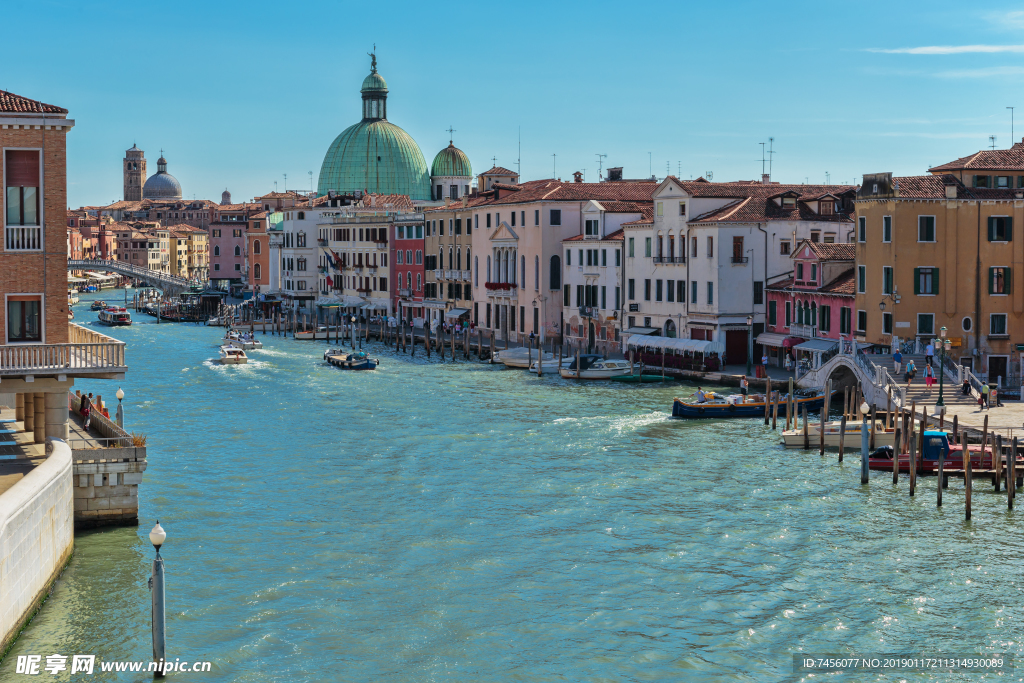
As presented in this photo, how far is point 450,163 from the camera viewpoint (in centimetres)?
9712

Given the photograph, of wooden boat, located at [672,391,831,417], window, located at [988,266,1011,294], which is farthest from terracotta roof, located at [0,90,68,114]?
window, located at [988,266,1011,294]

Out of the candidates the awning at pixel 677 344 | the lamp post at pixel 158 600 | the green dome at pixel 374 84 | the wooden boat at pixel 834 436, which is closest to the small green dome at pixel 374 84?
the green dome at pixel 374 84

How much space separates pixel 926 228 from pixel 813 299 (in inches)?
233

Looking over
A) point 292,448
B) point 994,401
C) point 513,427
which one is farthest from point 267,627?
point 994,401

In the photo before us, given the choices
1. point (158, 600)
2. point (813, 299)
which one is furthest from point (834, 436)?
point (158, 600)

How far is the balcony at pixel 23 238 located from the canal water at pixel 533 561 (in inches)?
185

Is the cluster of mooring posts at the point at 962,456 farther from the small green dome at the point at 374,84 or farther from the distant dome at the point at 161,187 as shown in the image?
the distant dome at the point at 161,187

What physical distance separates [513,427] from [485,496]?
9.11 meters

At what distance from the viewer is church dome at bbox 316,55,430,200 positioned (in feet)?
333

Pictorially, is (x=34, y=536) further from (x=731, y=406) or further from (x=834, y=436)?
(x=731, y=406)

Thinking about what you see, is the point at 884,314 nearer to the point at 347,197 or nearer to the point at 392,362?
the point at 392,362

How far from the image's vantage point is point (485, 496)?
1008 inches

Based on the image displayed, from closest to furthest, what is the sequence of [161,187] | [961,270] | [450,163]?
1. [961,270]
2. [450,163]
3. [161,187]

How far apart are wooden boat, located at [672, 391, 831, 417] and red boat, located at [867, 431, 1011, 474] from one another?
24.2 feet
